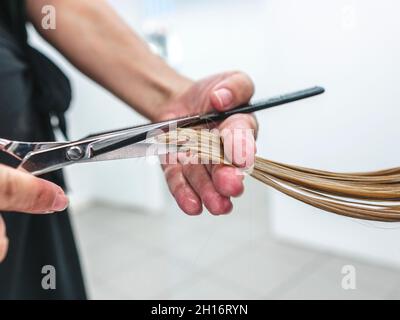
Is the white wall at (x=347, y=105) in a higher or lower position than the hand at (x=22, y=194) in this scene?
higher

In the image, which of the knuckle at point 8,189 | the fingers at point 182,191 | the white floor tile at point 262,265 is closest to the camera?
the knuckle at point 8,189

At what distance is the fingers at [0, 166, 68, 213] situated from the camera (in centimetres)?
25

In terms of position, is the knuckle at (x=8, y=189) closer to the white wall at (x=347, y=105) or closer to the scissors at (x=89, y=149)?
the scissors at (x=89, y=149)

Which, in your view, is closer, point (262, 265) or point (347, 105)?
point (347, 105)

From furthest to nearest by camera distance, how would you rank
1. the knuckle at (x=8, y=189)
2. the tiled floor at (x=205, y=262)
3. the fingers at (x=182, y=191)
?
the tiled floor at (x=205, y=262) → the fingers at (x=182, y=191) → the knuckle at (x=8, y=189)

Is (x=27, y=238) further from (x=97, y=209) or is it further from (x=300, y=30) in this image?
(x=97, y=209)

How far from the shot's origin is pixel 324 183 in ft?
1.00

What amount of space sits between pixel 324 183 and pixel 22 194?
0.64 feet

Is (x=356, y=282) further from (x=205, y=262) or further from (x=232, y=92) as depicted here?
(x=205, y=262)

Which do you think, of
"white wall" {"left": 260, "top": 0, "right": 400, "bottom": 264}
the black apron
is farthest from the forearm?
"white wall" {"left": 260, "top": 0, "right": 400, "bottom": 264}

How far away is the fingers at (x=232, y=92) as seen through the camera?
39cm

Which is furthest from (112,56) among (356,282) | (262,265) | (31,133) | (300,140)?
(262,265)

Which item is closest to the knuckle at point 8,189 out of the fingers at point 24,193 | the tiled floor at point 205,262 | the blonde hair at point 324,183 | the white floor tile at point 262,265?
the fingers at point 24,193
